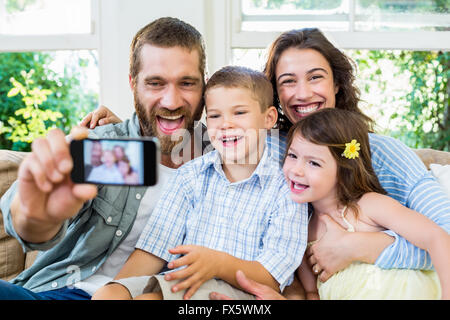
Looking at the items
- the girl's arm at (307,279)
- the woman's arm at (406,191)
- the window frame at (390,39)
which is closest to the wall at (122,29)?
the window frame at (390,39)

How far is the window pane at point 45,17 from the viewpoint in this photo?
250cm

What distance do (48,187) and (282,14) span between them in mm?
1864

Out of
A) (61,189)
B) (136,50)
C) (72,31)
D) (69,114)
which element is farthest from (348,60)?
(69,114)

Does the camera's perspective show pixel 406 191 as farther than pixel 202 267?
Yes

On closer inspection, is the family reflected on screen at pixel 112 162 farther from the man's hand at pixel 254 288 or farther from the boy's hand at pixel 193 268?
the man's hand at pixel 254 288

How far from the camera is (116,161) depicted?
87cm

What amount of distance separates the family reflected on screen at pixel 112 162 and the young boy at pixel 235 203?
0.46m

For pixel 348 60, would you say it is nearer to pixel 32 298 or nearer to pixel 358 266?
pixel 358 266

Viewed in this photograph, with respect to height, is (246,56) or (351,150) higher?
(246,56)

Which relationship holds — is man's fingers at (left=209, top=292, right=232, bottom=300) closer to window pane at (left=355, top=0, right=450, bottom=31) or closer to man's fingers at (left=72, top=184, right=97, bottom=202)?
man's fingers at (left=72, top=184, right=97, bottom=202)

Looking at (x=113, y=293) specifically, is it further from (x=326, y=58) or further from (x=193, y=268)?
(x=326, y=58)

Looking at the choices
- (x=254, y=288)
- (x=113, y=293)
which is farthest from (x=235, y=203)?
(x=113, y=293)

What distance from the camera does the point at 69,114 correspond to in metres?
3.27

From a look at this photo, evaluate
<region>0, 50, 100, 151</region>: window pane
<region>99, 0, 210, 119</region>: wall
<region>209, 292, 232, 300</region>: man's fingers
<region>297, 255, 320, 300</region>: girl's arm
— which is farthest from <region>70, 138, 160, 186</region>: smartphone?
<region>0, 50, 100, 151</region>: window pane
